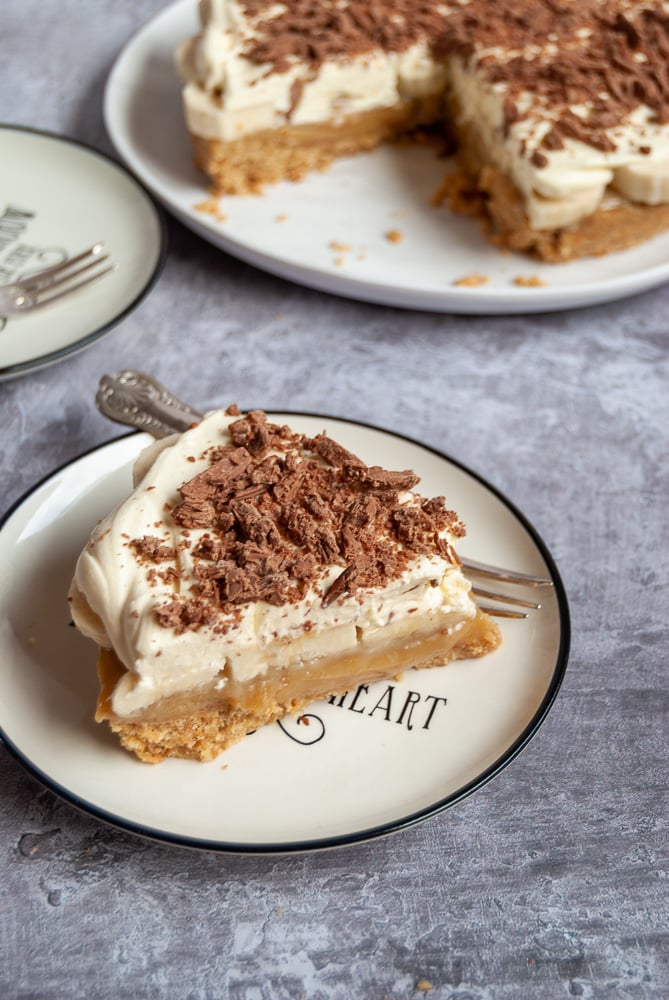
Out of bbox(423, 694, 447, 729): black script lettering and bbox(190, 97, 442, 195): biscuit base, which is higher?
bbox(190, 97, 442, 195): biscuit base

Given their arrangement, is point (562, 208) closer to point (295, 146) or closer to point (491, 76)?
point (491, 76)

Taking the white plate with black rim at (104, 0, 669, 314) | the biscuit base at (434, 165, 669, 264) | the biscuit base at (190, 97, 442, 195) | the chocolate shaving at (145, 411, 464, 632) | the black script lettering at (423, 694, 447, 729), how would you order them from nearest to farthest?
the chocolate shaving at (145, 411, 464, 632) < the black script lettering at (423, 694, 447, 729) < the white plate with black rim at (104, 0, 669, 314) < the biscuit base at (434, 165, 669, 264) < the biscuit base at (190, 97, 442, 195)

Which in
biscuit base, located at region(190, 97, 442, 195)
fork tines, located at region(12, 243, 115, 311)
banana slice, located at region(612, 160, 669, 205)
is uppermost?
fork tines, located at region(12, 243, 115, 311)

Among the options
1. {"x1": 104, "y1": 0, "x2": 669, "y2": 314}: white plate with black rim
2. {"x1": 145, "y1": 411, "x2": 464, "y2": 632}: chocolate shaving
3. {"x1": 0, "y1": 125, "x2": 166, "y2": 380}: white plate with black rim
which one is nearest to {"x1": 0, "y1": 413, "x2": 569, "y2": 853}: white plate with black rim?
{"x1": 145, "y1": 411, "x2": 464, "y2": 632}: chocolate shaving

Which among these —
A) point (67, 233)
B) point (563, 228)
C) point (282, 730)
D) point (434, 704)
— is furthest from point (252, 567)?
point (563, 228)

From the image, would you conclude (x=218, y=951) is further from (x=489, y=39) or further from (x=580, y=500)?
(x=489, y=39)

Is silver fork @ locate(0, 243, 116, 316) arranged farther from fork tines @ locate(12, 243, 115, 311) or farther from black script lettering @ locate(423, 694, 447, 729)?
black script lettering @ locate(423, 694, 447, 729)

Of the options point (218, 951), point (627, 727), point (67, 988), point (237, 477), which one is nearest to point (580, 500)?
point (627, 727)

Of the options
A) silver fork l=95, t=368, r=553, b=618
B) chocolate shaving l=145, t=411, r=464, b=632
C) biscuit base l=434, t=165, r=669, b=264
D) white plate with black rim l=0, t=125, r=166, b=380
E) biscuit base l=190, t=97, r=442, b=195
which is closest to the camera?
chocolate shaving l=145, t=411, r=464, b=632

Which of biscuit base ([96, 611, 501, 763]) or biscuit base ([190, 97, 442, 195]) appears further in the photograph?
biscuit base ([190, 97, 442, 195])
